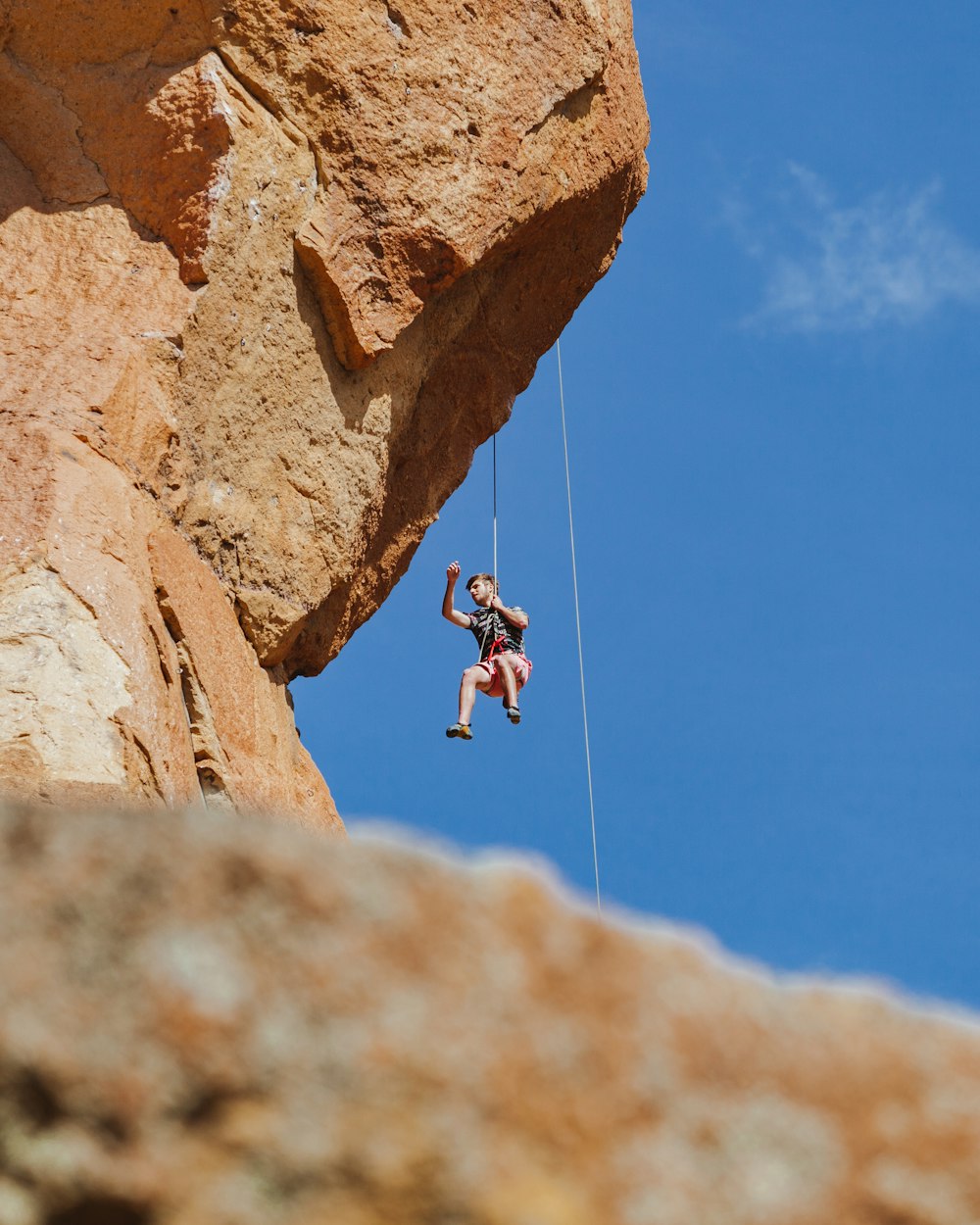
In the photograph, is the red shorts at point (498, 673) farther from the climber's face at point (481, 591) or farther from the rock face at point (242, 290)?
the rock face at point (242, 290)

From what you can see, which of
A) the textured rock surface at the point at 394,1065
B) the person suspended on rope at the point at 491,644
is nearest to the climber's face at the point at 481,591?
the person suspended on rope at the point at 491,644

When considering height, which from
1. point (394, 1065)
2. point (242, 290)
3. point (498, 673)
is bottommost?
point (394, 1065)

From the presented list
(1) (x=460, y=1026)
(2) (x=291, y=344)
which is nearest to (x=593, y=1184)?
(1) (x=460, y=1026)

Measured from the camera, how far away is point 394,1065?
5.10 feet

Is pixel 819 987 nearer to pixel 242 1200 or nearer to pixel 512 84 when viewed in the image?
pixel 242 1200

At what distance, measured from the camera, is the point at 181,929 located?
5.27ft

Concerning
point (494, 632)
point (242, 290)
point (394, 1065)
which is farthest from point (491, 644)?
point (394, 1065)

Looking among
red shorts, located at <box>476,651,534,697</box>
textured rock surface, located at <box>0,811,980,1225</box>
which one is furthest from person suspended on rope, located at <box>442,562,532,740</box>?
textured rock surface, located at <box>0,811,980,1225</box>

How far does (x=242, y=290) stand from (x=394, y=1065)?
19.8ft

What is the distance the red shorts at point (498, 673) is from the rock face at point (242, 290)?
1636 millimetres

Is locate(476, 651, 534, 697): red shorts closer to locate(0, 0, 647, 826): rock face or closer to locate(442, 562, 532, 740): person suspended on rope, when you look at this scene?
locate(442, 562, 532, 740): person suspended on rope

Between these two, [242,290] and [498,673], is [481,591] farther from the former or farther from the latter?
[242,290]

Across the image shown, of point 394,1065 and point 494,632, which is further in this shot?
point 494,632

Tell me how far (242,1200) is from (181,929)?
11.0 inches
